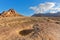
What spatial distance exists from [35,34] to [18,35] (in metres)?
2.69

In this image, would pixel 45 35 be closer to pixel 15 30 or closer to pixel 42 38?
pixel 42 38

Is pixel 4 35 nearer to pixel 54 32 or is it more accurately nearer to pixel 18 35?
pixel 18 35

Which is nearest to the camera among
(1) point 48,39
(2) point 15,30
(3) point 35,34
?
(1) point 48,39

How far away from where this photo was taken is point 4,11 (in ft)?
130

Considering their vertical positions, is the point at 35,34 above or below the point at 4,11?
below

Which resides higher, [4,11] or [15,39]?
[4,11]

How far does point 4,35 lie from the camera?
847 inches

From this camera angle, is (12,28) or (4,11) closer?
(12,28)

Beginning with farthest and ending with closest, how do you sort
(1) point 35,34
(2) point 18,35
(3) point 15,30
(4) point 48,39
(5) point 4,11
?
(5) point 4,11
(3) point 15,30
(2) point 18,35
(1) point 35,34
(4) point 48,39

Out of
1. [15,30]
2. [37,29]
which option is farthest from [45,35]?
[15,30]

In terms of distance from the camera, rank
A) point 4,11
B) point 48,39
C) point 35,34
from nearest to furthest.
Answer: point 48,39
point 35,34
point 4,11

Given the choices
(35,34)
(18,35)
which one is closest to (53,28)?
(35,34)

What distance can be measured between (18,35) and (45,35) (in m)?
3.98

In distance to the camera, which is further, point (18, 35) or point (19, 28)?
point (19, 28)
